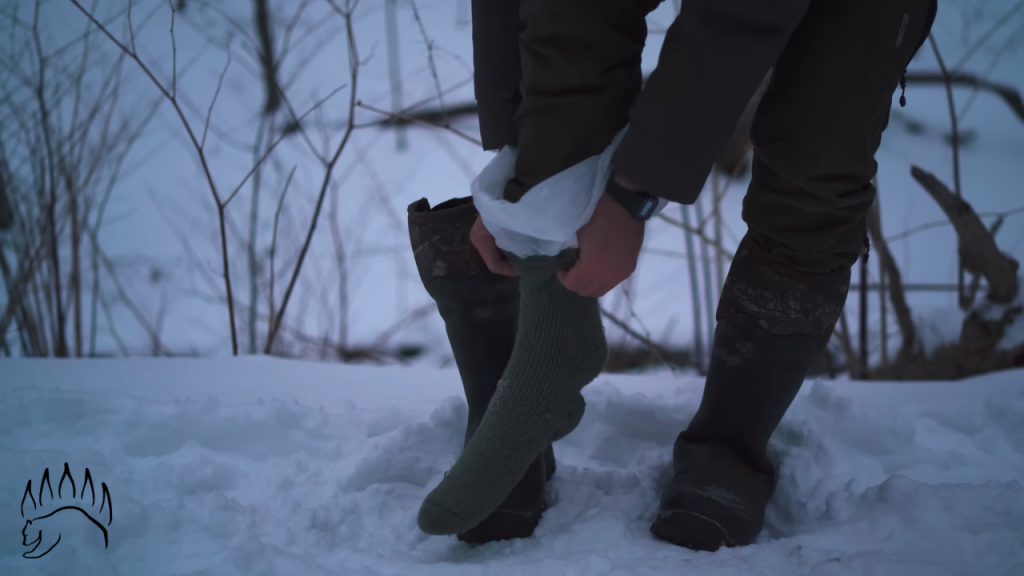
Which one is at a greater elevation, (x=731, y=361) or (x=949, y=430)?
(x=731, y=361)

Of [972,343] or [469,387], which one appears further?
[972,343]

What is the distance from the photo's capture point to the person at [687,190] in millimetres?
547

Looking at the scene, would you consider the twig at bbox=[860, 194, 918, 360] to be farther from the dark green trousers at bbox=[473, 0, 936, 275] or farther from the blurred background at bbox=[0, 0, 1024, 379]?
the dark green trousers at bbox=[473, 0, 936, 275]

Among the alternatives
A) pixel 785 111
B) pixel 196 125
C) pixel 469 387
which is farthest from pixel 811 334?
pixel 196 125

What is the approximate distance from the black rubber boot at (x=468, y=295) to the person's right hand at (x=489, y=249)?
4cm

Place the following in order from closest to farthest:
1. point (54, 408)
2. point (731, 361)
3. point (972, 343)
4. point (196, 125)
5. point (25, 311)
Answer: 1. point (731, 361)
2. point (54, 408)
3. point (972, 343)
4. point (25, 311)
5. point (196, 125)

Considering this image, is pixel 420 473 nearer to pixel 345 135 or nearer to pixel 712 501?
pixel 712 501

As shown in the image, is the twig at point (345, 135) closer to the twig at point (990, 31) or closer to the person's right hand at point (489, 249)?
the person's right hand at point (489, 249)

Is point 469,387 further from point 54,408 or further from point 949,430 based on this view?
point 949,430

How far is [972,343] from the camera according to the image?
1.49 m

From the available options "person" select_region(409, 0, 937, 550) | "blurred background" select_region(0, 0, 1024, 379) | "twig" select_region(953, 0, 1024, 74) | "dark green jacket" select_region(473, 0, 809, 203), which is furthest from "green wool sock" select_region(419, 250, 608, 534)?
"twig" select_region(953, 0, 1024, 74)

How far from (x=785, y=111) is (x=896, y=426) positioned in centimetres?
52

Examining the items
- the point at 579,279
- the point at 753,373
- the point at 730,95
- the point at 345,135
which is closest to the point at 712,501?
the point at 753,373

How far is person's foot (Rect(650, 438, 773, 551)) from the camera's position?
615mm
